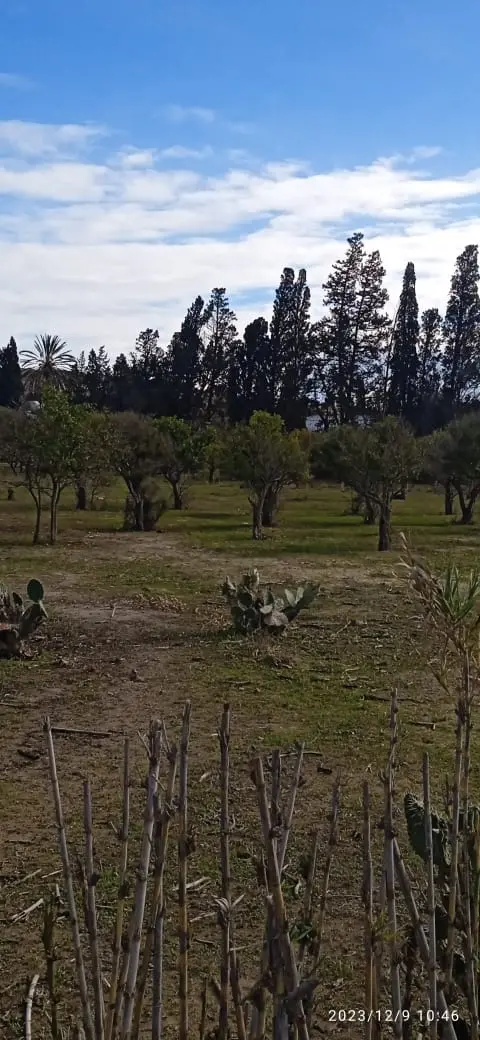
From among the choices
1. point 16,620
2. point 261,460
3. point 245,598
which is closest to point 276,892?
point 16,620

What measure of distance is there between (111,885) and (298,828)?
51.5 inches

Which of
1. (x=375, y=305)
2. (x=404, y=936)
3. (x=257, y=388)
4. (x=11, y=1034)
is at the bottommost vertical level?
(x=11, y=1034)

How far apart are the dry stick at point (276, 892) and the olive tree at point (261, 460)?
23.4 m

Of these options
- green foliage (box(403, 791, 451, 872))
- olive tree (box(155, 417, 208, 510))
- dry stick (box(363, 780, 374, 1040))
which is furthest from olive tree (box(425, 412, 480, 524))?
dry stick (box(363, 780, 374, 1040))

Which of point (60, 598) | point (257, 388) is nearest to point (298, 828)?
point (60, 598)

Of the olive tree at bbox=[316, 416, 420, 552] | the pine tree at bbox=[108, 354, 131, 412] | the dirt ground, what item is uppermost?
the pine tree at bbox=[108, 354, 131, 412]

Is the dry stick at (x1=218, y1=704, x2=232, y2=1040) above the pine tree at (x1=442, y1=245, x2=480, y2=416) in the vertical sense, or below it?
below

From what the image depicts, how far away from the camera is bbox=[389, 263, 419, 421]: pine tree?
68938 mm

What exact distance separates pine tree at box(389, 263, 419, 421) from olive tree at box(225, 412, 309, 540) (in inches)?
1619

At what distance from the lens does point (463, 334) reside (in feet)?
224

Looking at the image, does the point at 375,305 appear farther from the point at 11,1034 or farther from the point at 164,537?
A: the point at 11,1034

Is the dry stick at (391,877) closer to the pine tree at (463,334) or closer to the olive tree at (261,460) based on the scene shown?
the olive tree at (261,460)

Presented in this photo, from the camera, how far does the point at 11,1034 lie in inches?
138

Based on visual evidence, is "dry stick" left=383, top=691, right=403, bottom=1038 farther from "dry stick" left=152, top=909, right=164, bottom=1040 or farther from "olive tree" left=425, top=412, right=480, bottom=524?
"olive tree" left=425, top=412, right=480, bottom=524
